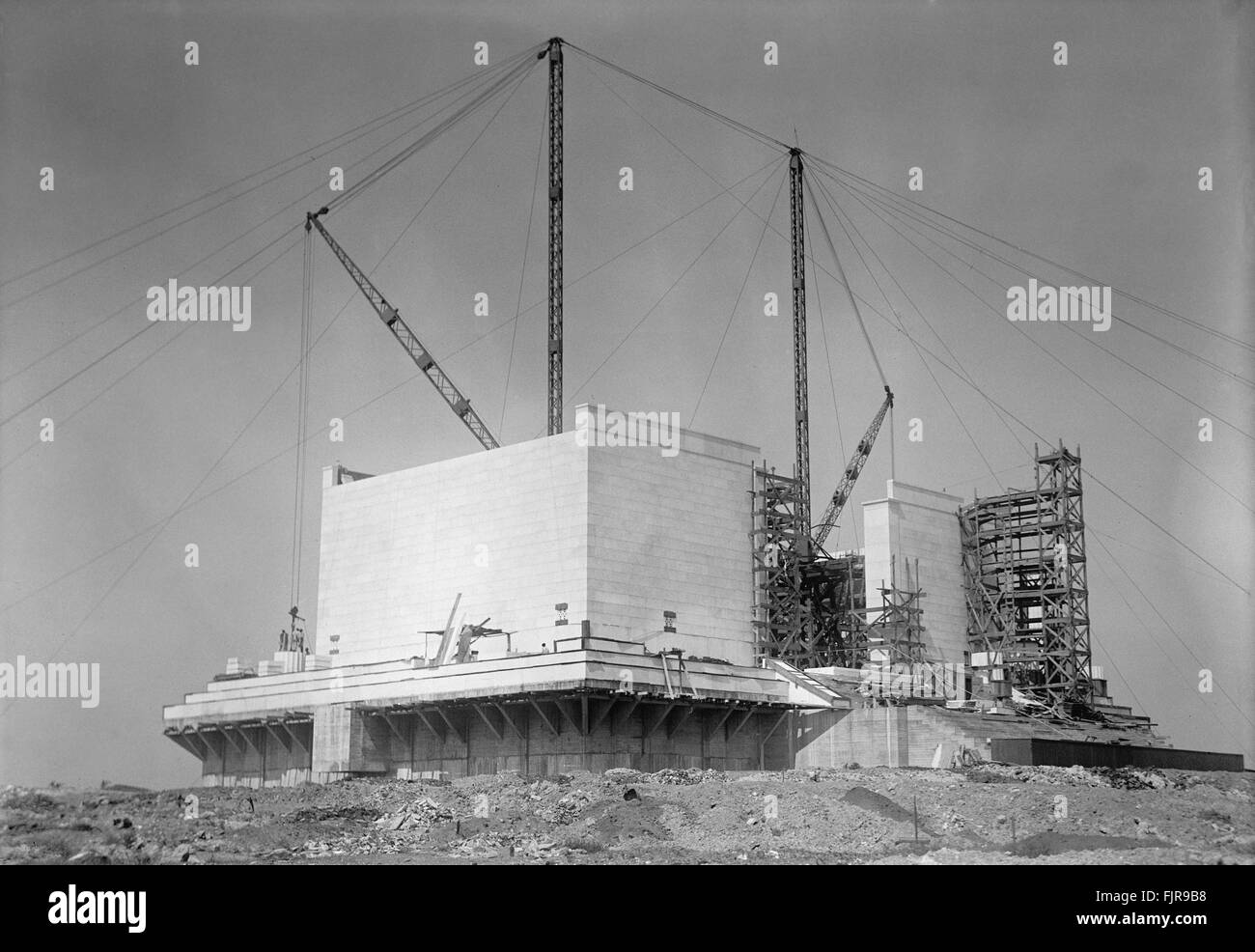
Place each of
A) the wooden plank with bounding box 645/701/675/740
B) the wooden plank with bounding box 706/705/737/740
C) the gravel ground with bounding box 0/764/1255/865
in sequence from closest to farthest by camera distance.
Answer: the gravel ground with bounding box 0/764/1255/865 → the wooden plank with bounding box 645/701/675/740 → the wooden plank with bounding box 706/705/737/740

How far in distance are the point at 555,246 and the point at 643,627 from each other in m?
32.9

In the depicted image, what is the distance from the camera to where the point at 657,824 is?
2068 inches

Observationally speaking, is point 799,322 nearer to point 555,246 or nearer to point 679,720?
point 555,246

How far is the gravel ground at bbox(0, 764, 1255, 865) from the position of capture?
45188 mm

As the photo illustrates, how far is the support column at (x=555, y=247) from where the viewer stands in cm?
10300

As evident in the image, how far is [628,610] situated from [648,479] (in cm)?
804

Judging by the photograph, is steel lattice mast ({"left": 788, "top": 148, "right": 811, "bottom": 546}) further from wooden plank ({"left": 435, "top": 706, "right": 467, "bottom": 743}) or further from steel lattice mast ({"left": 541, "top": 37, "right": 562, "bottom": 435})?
wooden plank ({"left": 435, "top": 706, "right": 467, "bottom": 743})

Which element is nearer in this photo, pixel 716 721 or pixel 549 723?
pixel 549 723

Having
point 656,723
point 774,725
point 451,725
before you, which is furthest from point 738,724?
point 451,725

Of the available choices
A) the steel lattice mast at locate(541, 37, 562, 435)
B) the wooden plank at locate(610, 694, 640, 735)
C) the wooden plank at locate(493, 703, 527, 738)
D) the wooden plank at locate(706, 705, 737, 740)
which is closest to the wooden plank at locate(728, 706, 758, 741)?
the wooden plank at locate(706, 705, 737, 740)

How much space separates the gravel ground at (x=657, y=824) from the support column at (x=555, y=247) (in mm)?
44205

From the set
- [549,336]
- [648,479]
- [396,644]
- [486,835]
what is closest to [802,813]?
[486,835]
